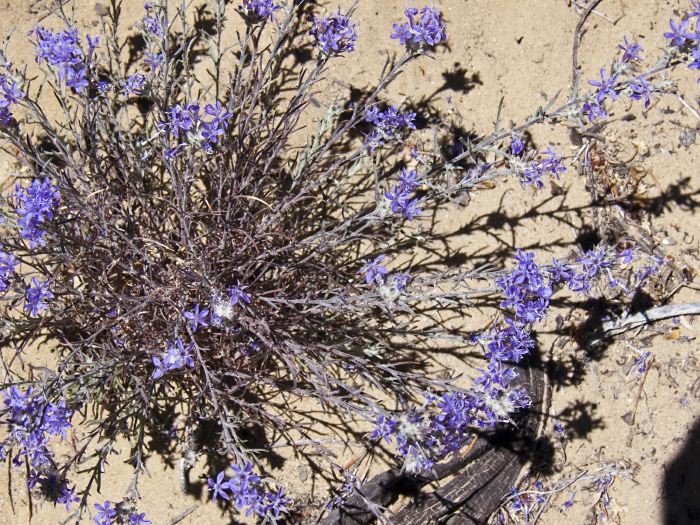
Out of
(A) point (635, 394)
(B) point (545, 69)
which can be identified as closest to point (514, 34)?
(B) point (545, 69)

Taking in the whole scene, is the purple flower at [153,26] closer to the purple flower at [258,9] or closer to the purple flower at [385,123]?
the purple flower at [258,9]

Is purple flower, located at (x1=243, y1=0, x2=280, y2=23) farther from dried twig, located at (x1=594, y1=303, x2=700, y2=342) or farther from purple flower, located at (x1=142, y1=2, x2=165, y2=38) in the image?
dried twig, located at (x1=594, y1=303, x2=700, y2=342)

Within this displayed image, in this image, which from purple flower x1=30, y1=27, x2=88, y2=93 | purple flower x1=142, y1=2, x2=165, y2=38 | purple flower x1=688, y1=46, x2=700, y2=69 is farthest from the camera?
purple flower x1=142, y1=2, x2=165, y2=38

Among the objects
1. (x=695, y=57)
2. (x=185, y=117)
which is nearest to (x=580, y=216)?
(x=695, y=57)

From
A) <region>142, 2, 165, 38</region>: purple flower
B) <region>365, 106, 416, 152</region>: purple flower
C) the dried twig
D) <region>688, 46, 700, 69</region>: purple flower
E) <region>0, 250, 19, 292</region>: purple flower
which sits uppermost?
<region>142, 2, 165, 38</region>: purple flower

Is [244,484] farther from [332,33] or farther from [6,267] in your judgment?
[332,33]

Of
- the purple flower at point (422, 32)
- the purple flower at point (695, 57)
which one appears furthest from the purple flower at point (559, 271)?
the purple flower at point (422, 32)

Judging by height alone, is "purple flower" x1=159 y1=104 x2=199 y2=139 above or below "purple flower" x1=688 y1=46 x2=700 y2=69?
above

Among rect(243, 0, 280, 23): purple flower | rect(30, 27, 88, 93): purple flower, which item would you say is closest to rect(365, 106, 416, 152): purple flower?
rect(243, 0, 280, 23): purple flower

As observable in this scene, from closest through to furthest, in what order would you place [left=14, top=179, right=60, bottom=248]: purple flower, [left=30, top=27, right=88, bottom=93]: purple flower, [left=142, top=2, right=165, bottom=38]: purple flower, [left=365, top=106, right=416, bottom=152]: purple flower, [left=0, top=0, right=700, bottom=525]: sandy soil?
[left=14, top=179, right=60, bottom=248]: purple flower
[left=30, top=27, right=88, bottom=93]: purple flower
[left=365, top=106, right=416, bottom=152]: purple flower
[left=142, top=2, right=165, bottom=38]: purple flower
[left=0, top=0, right=700, bottom=525]: sandy soil
